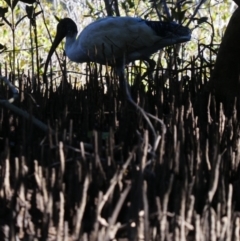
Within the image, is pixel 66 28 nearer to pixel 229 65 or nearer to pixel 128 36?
pixel 128 36

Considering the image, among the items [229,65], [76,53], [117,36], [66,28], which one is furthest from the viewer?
[66,28]

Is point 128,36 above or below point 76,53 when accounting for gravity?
above

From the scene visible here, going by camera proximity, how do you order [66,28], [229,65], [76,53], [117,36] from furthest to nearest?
[66,28] < [76,53] < [117,36] < [229,65]

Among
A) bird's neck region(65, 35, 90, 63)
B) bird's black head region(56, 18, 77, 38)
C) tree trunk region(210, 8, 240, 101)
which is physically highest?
bird's black head region(56, 18, 77, 38)

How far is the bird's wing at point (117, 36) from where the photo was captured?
542 centimetres

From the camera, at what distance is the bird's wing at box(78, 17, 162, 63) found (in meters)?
5.42

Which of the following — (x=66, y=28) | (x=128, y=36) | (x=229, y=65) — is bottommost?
(x=229, y=65)

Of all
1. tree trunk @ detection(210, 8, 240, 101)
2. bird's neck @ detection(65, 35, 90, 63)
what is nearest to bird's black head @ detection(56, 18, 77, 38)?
bird's neck @ detection(65, 35, 90, 63)

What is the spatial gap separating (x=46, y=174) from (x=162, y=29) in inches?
141

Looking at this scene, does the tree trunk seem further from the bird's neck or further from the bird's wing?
the bird's neck

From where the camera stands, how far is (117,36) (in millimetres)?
5477

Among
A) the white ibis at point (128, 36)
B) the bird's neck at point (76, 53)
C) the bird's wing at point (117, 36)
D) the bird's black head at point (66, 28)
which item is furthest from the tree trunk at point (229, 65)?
the bird's black head at point (66, 28)

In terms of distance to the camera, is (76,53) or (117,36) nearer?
(117,36)

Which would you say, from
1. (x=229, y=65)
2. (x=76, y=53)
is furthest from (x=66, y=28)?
(x=229, y=65)
